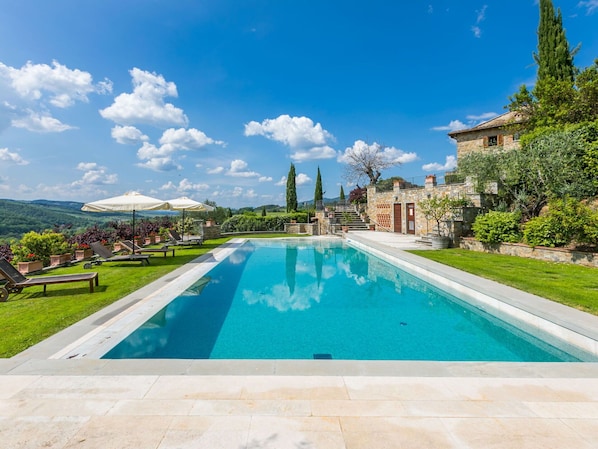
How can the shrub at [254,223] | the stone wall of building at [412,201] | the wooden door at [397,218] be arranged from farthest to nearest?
the shrub at [254,223] < the wooden door at [397,218] < the stone wall of building at [412,201]

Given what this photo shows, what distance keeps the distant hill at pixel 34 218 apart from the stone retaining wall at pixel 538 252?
17416mm

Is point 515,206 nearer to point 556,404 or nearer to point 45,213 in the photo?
point 556,404

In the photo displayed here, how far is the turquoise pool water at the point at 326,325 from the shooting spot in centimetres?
454

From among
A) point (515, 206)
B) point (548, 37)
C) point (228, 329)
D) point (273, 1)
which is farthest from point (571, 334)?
point (548, 37)

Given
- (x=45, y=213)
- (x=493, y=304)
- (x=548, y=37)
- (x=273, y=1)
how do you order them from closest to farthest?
(x=493, y=304) → (x=273, y=1) → (x=548, y=37) → (x=45, y=213)

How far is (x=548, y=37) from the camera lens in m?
18.9

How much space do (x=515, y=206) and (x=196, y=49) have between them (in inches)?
741

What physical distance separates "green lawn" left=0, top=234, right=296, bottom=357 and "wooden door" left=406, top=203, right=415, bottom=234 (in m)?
16.9

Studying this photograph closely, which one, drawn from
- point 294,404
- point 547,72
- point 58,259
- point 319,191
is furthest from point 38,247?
point 547,72

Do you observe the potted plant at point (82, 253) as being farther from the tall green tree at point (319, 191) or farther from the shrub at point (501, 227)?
the tall green tree at point (319, 191)

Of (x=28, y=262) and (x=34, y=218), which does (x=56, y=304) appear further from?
(x=34, y=218)

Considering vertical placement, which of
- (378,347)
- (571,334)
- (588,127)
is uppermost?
(588,127)

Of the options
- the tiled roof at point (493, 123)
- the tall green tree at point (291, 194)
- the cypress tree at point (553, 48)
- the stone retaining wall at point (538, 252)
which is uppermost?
the cypress tree at point (553, 48)

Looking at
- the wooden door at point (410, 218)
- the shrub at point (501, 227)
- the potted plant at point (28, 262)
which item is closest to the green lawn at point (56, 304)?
the potted plant at point (28, 262)
